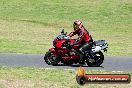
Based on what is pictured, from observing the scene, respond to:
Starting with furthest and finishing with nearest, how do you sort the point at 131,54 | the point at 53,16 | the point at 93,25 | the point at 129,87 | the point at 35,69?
the point at 53,16, the point at 93,25, the point at 131,54, the point at 35,69, the point at 129,87

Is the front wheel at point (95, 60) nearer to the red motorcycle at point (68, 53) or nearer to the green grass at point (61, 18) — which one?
the red motorcycle at point (68, 53)

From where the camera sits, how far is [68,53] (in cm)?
1881

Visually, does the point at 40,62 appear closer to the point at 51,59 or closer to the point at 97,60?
the point at 51,59

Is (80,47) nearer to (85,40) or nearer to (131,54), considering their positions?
(85,40)

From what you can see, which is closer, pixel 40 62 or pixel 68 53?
pixel 68 53

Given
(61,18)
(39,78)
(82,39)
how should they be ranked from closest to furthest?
(39,78) → (82,39) → (61,18)

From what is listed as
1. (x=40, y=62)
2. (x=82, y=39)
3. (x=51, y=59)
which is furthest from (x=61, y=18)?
(x=82, y=39)

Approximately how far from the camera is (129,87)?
1427 cm

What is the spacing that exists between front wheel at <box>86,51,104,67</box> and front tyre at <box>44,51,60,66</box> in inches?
48.9

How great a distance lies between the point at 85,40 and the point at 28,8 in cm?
3210

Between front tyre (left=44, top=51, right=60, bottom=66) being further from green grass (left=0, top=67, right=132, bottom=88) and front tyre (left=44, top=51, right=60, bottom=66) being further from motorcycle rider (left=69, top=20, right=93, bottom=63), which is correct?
green grass (left=0, top=67, right=132, bottom=88)

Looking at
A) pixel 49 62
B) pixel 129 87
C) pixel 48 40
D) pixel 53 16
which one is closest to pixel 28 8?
pixel 53 16

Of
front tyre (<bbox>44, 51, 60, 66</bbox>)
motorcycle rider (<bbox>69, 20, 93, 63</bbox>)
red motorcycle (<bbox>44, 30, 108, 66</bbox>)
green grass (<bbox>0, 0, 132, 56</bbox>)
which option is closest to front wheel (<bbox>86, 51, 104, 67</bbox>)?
red motorcycle (<bbox>44, 30, 108, 66</bbox>)

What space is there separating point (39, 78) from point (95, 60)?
4.23m
